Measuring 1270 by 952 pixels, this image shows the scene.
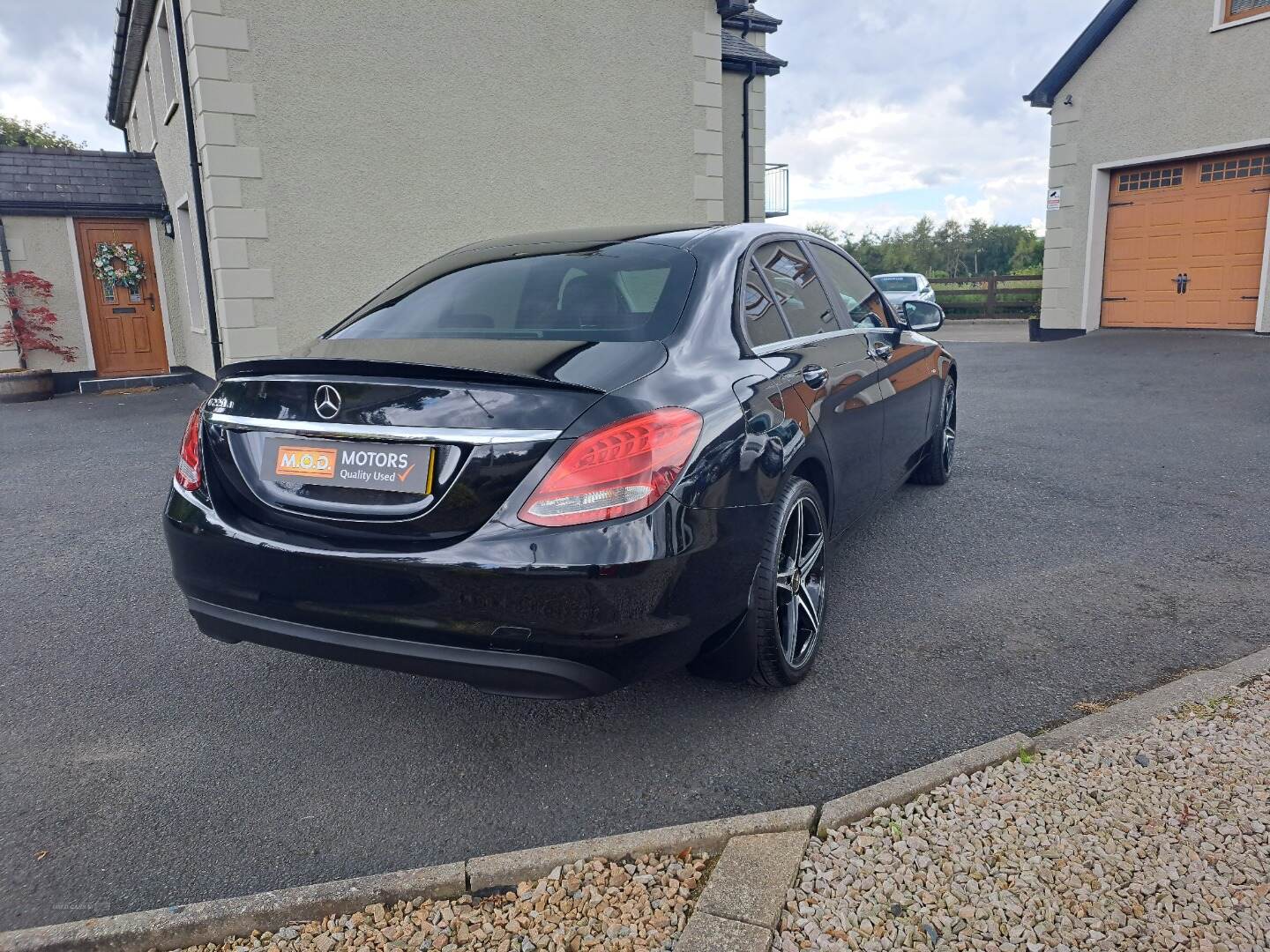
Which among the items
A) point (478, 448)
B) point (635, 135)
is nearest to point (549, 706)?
point (478, 448)

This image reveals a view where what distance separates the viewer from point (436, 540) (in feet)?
7.20

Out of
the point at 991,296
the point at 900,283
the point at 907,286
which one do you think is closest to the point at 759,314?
the point at 907,286

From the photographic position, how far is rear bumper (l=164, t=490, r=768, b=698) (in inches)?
83.7

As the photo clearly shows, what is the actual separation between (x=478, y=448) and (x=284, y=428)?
61cm

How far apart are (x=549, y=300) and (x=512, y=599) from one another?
1.20 meters

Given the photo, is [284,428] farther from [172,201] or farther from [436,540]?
[172,201]

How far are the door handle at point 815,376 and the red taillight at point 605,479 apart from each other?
104cm

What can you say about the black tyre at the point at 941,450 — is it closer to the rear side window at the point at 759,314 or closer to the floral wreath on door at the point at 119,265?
the rear side window at the point at 759,314

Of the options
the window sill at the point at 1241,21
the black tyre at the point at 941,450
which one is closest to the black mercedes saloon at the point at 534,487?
the black tyre at the point at 941,450

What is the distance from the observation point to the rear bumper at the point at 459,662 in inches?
85.7

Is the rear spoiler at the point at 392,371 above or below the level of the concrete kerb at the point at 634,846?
above

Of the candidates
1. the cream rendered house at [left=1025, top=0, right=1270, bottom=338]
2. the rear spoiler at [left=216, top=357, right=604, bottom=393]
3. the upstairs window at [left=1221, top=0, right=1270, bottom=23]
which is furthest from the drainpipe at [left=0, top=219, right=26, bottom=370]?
the upstairs window at [left=1221, top=0, right=1270, bottom=23]

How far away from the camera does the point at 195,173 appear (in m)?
9.85

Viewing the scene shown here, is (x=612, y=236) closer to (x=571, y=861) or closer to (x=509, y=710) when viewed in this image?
(x=509, y=710)
